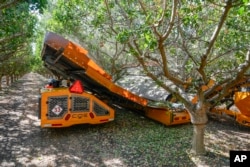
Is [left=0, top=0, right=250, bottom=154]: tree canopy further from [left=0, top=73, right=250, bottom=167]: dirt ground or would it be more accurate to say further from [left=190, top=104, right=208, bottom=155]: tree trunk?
[left=0, top=73, right=250, bottom=167]: dirt ground

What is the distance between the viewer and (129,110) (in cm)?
1327

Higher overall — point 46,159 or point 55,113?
point 55,113

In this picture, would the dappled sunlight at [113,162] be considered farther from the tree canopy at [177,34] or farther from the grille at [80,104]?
the grille at [80,104]

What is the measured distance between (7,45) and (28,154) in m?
11.1

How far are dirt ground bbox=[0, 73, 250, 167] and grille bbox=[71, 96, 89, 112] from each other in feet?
3.11

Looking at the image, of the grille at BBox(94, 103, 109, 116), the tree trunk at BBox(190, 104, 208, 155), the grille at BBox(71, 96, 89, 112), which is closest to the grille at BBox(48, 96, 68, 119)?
the grille at BBox(71, 96, 89, 112)

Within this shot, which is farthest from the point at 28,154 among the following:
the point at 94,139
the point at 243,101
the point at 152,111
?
the point at 243,101

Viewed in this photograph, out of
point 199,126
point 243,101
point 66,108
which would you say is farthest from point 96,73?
point 243,101

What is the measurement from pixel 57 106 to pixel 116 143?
241 centimetres

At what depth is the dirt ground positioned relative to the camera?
22.9 feet

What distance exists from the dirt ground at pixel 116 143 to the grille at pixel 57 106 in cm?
85

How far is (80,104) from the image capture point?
9.17 m

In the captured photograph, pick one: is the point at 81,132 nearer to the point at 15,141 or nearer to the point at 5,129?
the point at 15,141

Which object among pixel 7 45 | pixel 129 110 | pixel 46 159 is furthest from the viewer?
pixel 7 45
